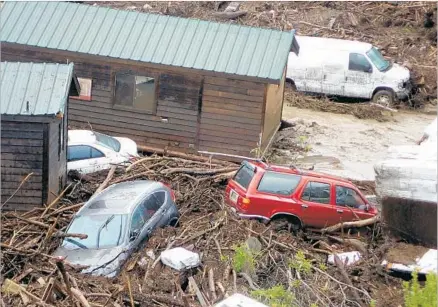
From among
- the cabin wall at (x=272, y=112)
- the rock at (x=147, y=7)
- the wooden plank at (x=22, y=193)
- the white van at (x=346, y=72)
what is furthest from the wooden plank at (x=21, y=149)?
the rock at (x=147, y=7)

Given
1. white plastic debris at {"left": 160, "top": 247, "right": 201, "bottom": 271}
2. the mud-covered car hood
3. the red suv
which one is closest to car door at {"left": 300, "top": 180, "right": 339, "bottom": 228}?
the red suv

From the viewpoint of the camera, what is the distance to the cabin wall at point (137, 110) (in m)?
20.9

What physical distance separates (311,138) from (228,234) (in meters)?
9.12

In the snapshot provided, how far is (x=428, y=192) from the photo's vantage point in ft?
41.8

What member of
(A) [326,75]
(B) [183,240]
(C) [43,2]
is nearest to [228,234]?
(B) [183,240]

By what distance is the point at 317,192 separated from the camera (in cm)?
1647

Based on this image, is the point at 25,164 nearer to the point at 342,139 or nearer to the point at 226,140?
the point at 226,140

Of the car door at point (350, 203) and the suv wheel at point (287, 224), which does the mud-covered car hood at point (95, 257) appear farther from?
the car door at point (350, 203)

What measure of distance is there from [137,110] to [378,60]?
8.74 metres

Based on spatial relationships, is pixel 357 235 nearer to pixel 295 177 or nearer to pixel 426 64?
pixel 295 177

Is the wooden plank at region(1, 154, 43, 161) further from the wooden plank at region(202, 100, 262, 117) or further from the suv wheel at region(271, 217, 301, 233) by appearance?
the wooden plank at region(202, 100, 262, 117)

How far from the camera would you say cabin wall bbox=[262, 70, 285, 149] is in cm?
2095

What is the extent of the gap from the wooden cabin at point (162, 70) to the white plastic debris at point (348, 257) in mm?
6096

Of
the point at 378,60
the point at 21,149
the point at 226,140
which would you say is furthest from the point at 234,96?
the point at 378,60
